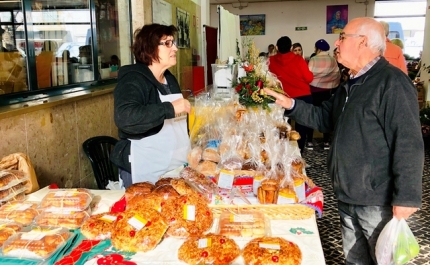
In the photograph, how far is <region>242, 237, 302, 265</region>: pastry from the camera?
1.18 m

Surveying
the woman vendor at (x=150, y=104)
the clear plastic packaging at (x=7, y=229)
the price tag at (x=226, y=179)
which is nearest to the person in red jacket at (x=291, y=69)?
the woman vendor at (x=150, y=104)

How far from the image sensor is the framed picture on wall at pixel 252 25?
12.0 metres

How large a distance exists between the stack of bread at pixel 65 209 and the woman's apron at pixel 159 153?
55cm

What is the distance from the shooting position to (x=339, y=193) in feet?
5.75

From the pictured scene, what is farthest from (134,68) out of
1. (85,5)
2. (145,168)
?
(85,5)

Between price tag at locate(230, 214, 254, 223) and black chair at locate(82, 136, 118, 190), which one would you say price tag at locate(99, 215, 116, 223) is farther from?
black chair at locate(82, 136, 118, 190)

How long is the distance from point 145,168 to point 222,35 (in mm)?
3096

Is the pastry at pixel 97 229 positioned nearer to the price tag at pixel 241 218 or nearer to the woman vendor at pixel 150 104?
the price tag at pixel 241 218

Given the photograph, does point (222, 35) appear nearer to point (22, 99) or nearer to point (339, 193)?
point (22, 99)

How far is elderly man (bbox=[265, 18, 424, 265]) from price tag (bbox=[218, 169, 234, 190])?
0.47 metres

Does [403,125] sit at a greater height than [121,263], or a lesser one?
greater

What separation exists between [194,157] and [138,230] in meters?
0.82

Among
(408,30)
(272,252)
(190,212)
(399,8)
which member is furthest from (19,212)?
(408,30)

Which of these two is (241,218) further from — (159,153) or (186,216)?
(159,153)
